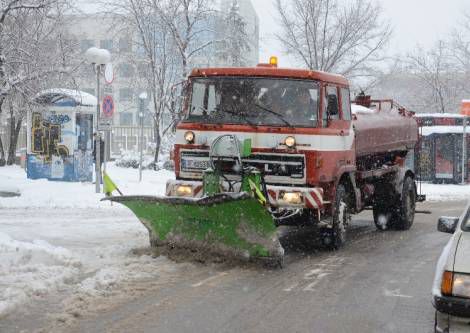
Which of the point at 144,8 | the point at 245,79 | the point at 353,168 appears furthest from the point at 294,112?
the point at 144,8

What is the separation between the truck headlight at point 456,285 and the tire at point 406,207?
8.58 m

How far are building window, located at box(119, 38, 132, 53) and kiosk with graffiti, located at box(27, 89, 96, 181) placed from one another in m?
11.6

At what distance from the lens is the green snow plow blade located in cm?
855

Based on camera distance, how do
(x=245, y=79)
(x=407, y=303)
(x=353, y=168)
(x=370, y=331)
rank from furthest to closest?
(x=353, y=168), (x=245, y=79), (x=407, y=303), (x=370, y=331)

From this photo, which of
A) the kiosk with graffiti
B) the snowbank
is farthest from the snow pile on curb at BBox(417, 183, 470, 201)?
the kiosk with graffiti

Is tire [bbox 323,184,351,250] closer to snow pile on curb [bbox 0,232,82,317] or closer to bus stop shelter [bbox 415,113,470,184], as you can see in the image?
snow pile on curb [bbox 0,232,82,317]

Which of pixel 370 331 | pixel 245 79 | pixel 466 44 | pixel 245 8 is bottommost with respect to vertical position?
pixel 370 331

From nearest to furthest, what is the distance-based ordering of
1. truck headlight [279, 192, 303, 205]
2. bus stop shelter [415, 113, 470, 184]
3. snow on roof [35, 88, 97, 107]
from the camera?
truck headlight [279, 192, 303, 205]
snow on roof [35, 88, 97, 107]
bus stop shelter [415, 113, 470, 184]

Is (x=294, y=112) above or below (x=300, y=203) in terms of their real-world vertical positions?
above

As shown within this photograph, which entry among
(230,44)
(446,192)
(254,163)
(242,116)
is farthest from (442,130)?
(254,163)

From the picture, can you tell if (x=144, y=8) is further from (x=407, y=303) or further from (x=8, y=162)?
(x=407, y=303)

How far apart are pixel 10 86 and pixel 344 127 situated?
9275 millimetres

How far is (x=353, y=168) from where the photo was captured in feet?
35.2

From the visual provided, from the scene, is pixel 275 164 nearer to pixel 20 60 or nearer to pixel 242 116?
pixel 242 116
